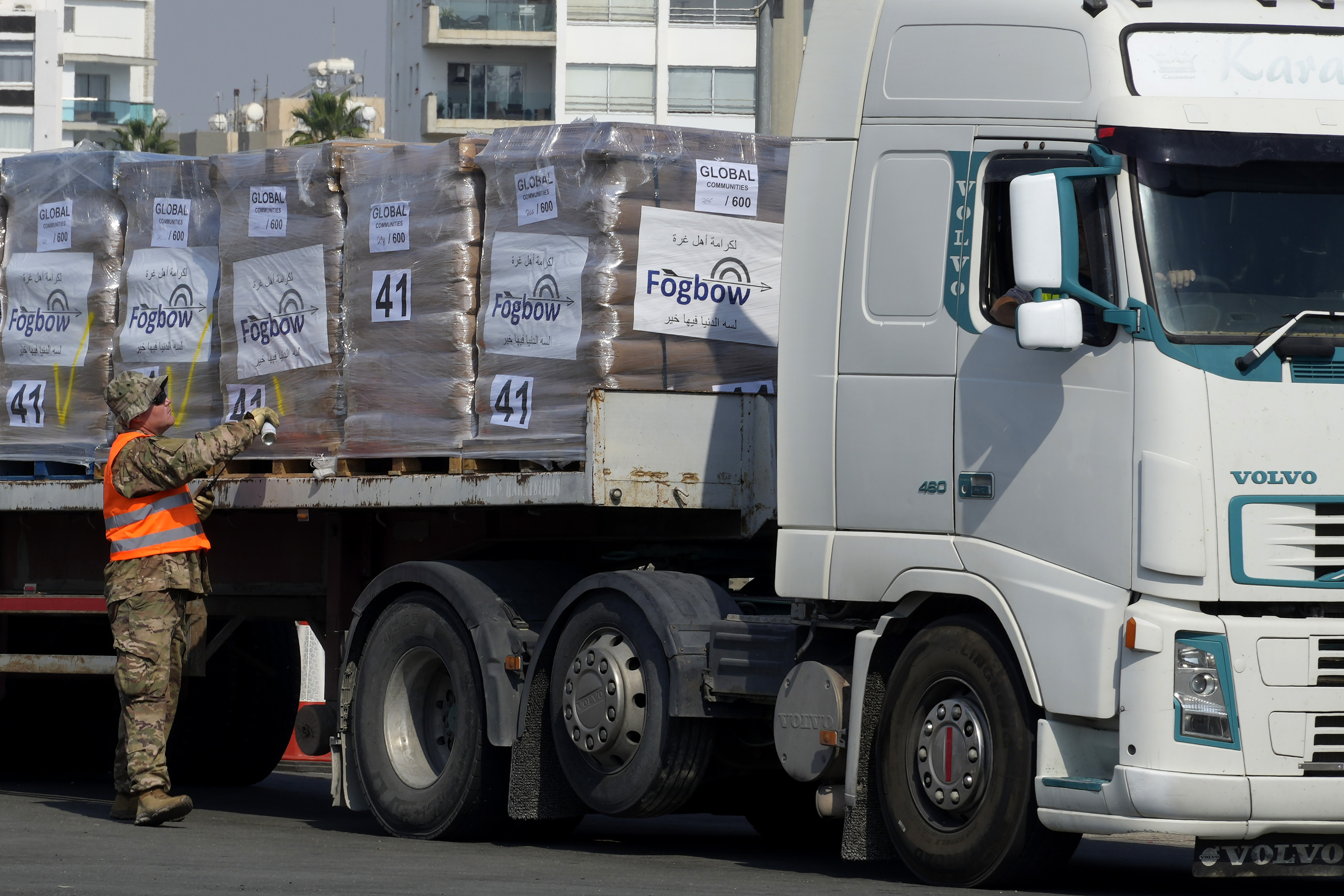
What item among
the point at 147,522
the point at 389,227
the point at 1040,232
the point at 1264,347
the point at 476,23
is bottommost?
the point at 147,522

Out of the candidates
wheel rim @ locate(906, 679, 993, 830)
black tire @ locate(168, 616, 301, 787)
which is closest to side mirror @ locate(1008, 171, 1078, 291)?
wheel rim @ locate(906, 679, 993, 830)

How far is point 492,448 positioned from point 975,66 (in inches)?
107

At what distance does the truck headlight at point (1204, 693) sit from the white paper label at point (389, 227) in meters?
4.07

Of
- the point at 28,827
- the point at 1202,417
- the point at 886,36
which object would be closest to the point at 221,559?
the point at 28,827

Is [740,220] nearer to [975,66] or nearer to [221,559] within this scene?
[975,66]

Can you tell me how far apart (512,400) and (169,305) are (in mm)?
2346

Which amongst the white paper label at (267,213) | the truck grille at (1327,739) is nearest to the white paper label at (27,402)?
the white paper label at (267,213)

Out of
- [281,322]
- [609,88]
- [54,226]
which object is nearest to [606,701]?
[281,322]

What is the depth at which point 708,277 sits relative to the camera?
832cm

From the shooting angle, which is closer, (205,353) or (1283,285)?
(1283,285)

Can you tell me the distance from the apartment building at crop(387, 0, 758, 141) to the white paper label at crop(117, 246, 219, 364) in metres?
38.7

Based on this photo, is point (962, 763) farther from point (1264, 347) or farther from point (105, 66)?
point (105, 66)

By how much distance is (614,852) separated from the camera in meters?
8.50

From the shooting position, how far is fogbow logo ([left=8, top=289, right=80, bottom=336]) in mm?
10250
